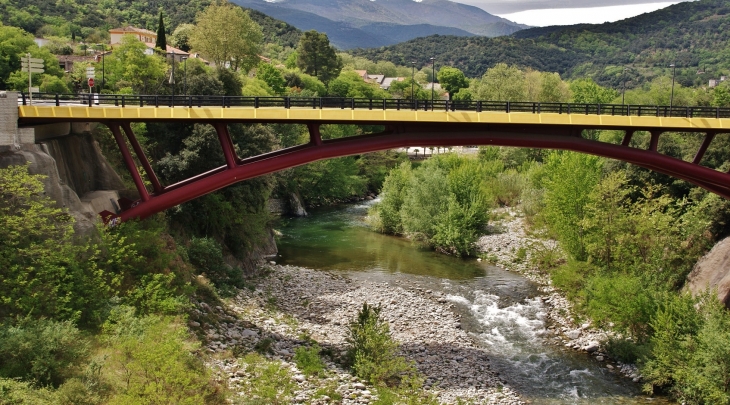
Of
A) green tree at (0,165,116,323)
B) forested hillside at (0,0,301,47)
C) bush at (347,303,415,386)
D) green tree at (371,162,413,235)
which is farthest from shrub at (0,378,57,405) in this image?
forested hillside at (0,0,301,47)

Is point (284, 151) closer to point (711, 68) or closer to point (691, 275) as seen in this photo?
point (691, 275)

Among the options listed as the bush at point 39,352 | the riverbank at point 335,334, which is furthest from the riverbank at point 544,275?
the bush at point 39,352

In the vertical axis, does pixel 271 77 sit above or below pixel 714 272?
above

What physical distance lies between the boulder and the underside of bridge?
342 centimetres

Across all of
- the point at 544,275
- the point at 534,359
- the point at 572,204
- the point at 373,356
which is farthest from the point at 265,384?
the point at 544,275

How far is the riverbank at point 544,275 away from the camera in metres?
27.9

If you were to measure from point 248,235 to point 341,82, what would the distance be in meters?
59.1

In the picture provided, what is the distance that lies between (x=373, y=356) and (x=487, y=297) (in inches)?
500

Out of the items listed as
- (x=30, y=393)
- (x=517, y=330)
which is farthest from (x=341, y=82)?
(x=30, y=393)

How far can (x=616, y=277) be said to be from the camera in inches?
1153

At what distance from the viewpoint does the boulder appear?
27859mm

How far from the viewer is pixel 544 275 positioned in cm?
3928

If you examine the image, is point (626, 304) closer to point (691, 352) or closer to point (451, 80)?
point (691, 352)

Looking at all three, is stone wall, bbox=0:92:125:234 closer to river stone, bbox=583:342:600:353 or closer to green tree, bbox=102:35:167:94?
green tree, bbox=102:35:167:94
